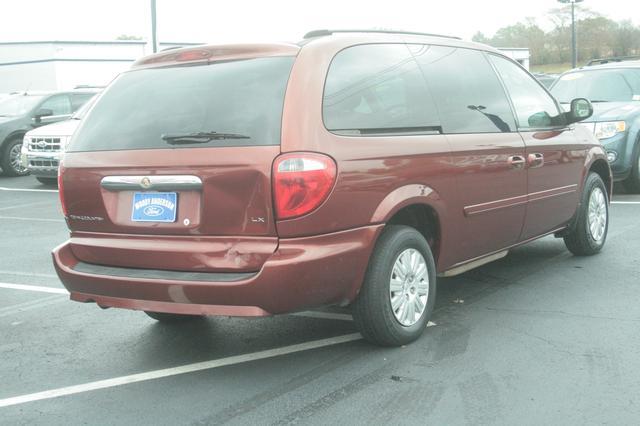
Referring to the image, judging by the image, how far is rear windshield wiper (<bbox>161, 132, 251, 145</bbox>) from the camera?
3.92 meters

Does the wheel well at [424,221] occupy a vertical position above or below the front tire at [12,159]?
below

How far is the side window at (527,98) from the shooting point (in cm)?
562

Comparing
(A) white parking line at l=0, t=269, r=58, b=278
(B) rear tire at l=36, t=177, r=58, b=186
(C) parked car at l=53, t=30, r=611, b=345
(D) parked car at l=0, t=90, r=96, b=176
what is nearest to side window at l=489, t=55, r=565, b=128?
(C) parked car at l=53, t=30, r=611, b=345

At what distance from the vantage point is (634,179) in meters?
10.4

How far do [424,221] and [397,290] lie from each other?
59 centimetres

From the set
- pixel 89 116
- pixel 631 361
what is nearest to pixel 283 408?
pixel 631 361

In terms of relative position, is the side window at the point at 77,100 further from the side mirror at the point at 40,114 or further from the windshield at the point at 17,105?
the side mirror at the point at 40,114

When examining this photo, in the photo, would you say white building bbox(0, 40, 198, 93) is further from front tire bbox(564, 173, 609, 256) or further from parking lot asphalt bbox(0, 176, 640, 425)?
parking lot asphalt bbox(0, 176, 640, 425)

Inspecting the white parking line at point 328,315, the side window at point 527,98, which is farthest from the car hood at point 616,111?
the white parking line at point 328,315

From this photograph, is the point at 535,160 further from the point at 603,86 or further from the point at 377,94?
the point at 603,86

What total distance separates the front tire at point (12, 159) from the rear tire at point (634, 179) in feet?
38.0

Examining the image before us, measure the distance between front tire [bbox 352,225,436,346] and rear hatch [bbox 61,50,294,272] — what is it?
28.2 inches

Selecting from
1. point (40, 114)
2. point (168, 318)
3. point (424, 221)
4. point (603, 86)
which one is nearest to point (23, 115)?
point (40, 114)

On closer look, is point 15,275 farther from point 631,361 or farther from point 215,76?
point 631,361
